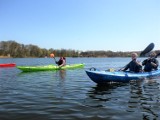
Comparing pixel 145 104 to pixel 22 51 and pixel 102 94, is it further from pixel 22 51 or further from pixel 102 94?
pixel 22 51

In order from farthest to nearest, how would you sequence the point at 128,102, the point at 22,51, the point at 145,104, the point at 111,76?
the point at 22,51, the point at 111,76, the point at 128,102, the point at 145,104

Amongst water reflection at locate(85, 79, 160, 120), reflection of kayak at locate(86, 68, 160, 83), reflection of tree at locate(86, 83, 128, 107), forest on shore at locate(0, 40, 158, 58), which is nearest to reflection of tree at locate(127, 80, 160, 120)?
water reflection at locate(85, 79, 160, 120)

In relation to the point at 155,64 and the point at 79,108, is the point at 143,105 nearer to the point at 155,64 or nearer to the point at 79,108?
the point at 79,108

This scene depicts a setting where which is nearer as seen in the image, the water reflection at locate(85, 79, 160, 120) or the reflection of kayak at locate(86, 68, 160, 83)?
the water reflection at locate(85, 79, 160, 120)

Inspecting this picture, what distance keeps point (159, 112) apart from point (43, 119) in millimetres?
4048

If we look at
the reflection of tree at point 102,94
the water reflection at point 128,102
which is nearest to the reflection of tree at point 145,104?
the water reflection at point 128,102

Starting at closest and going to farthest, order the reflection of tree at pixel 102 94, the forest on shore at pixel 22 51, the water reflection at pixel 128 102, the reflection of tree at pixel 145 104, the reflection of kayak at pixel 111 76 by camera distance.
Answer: the reflection of tree at pixel 145 104 < the water reflection at pixel 128 102 < the reflection of tree at pixel 102 94 < the reflection of kayak at pixel 111 76 < the forest on shore at pixel 22 51

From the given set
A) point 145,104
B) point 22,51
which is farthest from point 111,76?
point 22,51

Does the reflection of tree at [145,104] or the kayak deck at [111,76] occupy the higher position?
the kayak deck at [111,76]

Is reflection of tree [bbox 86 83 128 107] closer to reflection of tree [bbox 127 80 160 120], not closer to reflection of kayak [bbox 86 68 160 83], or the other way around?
reflection of kayak [bbox 86 68 160 83]

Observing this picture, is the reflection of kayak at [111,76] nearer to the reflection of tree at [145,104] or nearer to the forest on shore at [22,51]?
the reflection of tree at [145,104]

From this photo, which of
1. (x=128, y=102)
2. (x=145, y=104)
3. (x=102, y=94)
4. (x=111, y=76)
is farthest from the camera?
(x=111, y=76)

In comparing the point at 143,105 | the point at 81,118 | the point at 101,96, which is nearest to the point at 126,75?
the point at 101,96

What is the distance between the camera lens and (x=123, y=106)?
30.4 ft
